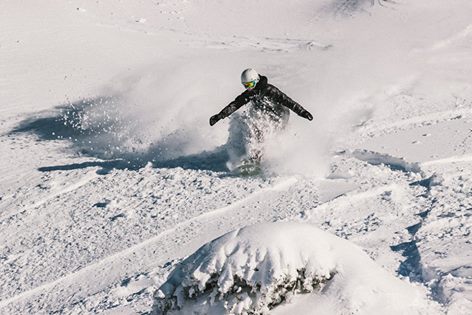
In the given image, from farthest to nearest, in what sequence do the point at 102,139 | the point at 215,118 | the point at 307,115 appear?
the point at 102,139 → the point at 215,118 → the point at 307,115

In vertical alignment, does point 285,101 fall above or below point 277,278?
below

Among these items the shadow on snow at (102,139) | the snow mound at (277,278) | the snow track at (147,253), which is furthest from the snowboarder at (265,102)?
the snow mound at (277,278)

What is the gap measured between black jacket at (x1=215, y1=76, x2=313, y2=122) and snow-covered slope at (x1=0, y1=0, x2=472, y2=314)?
17.5 inches

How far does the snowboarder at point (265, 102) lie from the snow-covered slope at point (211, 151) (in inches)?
15.8

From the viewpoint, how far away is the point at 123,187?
9.59 m

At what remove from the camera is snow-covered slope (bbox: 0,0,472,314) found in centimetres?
736

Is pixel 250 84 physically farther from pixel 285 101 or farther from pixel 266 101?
pixel 285 101

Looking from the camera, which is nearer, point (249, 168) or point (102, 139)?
point (249, 168)

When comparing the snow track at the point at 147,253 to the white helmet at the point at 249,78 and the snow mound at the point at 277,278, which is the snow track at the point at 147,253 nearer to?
the white helmet at the point at 249,78

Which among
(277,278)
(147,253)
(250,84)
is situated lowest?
(147,253)

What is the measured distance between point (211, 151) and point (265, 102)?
4.10 feet

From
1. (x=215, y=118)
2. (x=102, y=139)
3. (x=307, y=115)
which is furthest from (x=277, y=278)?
(x=102, y=139)

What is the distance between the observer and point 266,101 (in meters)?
9.59

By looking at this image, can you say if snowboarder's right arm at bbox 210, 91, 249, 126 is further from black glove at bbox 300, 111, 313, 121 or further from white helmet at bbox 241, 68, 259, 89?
black glove at bbox 300, 111, 313, 121
